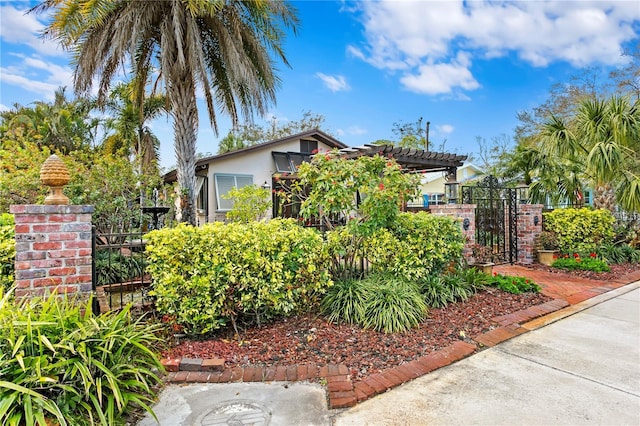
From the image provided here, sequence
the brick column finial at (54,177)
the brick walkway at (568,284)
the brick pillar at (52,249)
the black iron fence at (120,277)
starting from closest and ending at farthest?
1. the brick pillar at (52,249)
2. the brick column finial at (54,177)
3. the black iron fence at (120,277)
4. the brick walkway at (568,284)

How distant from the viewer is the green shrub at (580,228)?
7.79m

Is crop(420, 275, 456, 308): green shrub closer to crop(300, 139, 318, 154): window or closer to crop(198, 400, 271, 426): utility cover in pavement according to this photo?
crop(198, 400, 271, 426): utility cover in pavement

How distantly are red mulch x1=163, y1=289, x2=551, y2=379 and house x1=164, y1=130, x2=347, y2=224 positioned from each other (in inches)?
332

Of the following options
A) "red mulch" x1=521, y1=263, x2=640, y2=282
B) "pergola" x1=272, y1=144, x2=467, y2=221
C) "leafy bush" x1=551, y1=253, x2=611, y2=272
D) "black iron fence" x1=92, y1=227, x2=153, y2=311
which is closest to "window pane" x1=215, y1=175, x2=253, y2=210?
"pergola" x1=272, y1=144, x2=467, y2=221

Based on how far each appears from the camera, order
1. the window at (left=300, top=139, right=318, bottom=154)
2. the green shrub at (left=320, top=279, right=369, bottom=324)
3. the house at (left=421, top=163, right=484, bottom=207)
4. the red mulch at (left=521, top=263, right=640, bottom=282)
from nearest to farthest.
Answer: the green shrub at (left=320, top=279, right=369, bottom=324) → the red mulch at (left=521, top=263, right=640, bottom=282) → the window at (left=300, top=139, right=318, bottom=154) → the house at (left=421, top=163, right=484, bottom=207)

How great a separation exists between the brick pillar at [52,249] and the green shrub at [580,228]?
877cm

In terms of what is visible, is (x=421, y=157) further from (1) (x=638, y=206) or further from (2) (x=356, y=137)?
(2) (x=356, y=137)

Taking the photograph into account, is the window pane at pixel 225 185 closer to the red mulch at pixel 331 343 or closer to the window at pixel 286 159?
the window at pixel 286 159

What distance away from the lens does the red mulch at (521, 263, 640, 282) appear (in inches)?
259

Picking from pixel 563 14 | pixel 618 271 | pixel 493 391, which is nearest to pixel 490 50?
pixel 563 14

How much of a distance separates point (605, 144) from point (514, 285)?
16.1 ft

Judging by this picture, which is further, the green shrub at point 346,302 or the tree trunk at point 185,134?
the tree trunk at point 185,134

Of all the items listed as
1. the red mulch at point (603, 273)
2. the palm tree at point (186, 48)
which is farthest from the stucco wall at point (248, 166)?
the red mulch at point (603, 273)

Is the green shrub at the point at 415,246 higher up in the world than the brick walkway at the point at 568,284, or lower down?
higher up
